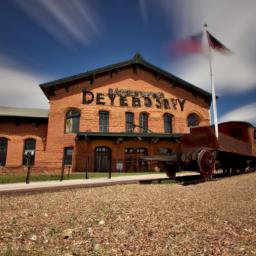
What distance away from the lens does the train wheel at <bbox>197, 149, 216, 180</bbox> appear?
28.5 feet

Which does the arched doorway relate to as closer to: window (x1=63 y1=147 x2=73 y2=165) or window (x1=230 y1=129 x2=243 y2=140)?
window (x1=63 y1=147 x2=73 y2=165)

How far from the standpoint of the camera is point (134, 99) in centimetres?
2088

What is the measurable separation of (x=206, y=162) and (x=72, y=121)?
43.6ft

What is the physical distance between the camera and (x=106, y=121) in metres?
20.0

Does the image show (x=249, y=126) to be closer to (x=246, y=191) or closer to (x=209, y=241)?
(x=246, y=191)

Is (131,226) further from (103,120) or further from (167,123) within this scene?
(167,123)

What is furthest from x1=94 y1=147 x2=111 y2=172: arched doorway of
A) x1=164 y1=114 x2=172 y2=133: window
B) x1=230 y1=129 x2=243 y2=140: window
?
x1=230 y1=129 x2=243 y2=140: window

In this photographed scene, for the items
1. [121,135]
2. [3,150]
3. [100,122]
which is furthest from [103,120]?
[3,150]

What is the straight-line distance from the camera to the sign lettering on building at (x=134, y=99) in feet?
65.7

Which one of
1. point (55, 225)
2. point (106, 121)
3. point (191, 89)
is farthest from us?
point (191, 89)

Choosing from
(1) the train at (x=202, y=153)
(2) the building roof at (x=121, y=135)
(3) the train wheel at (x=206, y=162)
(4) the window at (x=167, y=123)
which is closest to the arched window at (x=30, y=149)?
(2) the building roof at (x=121, y=135)

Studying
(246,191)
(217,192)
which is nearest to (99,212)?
(217,192)

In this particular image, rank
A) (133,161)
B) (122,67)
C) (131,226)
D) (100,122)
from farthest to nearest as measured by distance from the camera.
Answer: (122,67), (100,122), (133,161), (131,226)

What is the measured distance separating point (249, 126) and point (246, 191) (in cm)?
860
